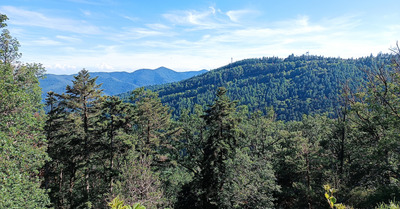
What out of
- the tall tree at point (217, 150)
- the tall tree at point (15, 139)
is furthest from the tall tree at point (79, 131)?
the tall tree at point (217, 150)

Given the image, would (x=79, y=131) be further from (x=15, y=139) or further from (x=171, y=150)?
(x=171, y=150)

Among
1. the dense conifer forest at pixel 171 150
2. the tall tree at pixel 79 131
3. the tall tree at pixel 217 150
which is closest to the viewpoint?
the dense conifer forest at pixel 171 150

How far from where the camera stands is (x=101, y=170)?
1936 centimetres

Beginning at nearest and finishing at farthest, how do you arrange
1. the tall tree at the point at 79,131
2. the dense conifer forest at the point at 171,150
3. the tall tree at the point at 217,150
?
the dense conifer forest at the point at 171,150
the tall tree at the point at 79,131
the tall tree at the point at 217,150

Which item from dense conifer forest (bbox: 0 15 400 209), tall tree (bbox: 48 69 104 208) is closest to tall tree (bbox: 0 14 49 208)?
dense conifer forest (bbox: 0 15 400 209)

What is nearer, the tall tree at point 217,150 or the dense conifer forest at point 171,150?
the dense conifer forest at point 171,150

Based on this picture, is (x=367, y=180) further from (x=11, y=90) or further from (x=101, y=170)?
(x=11, y=90)

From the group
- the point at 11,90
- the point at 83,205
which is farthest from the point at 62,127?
the point at 11,90

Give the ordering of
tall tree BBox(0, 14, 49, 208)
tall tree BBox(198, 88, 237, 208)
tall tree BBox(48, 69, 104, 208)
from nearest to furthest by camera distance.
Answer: tall tree BBox(0, 14, 49, 208)
tall tree BBox(48, 69, 104, 208)
tall tree BBox(198, 88, 237, 208)

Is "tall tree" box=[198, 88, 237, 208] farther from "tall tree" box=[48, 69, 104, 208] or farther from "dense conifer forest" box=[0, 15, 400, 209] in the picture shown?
"tall tree" box=[48, 69, 104, 208]

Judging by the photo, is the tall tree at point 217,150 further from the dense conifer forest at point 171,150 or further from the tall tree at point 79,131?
the tall tree at point 79,131

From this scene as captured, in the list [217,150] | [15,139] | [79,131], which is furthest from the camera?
[217,150]

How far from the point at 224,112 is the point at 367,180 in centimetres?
1155

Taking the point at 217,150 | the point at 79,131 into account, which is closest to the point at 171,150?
the point at 217,150
